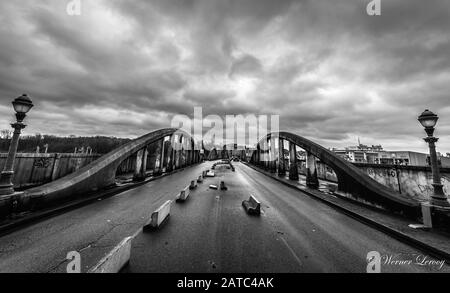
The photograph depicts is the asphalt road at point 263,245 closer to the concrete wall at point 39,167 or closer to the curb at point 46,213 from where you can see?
the curb at point 46,213

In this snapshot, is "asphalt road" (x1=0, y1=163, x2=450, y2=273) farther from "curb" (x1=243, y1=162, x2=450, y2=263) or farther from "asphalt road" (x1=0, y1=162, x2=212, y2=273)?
"curb" (x1=243, y1=162, x2=450, y2=263)

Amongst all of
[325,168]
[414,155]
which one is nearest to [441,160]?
[414,155]

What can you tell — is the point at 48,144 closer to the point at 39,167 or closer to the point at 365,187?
the point at 39,167

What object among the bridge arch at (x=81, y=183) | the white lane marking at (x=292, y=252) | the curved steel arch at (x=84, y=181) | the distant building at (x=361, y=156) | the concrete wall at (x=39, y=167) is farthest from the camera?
the distant building at (x=361, y=156)

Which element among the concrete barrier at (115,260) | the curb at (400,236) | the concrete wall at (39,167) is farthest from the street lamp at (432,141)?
the concrete wall at (39,167)

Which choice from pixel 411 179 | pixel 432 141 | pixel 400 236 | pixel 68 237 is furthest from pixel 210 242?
pixel 411 179

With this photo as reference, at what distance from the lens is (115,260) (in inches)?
111

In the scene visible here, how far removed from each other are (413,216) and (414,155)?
1010 inches

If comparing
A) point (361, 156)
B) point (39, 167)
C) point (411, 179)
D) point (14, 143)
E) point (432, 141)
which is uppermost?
point (361, 156)

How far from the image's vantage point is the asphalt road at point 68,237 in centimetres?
329

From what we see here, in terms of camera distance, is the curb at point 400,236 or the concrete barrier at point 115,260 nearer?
the concrete barrier at point 115,260

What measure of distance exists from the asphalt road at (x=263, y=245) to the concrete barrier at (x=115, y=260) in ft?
0.63

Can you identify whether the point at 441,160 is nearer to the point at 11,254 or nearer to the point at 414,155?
the point at 414,155

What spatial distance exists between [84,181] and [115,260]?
7.65 metres
